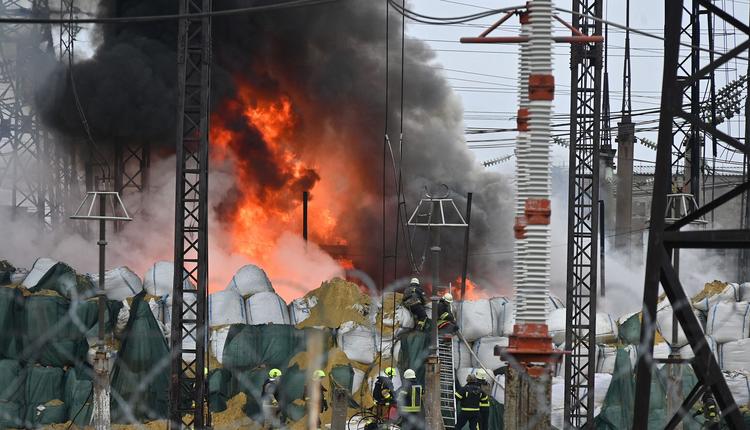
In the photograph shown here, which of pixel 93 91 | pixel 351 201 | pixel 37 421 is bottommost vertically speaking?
pixel 37 421

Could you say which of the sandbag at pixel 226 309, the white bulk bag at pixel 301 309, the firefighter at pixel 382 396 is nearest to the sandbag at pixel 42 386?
the sandbag at pixel 226 309

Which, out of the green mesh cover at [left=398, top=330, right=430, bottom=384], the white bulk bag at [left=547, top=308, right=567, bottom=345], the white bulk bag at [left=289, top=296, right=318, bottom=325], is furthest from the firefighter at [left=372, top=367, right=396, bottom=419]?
the white bulk bag at [left=289, top=296, right=318, bottom=325]

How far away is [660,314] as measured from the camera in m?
25.9

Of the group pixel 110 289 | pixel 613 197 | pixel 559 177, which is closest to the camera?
pixel 110 289

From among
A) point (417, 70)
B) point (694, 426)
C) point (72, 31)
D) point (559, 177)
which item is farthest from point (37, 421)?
point (559, 177)

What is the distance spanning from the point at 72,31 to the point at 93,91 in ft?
7.27

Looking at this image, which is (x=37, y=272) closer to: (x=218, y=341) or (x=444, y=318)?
(x=218, y=341)

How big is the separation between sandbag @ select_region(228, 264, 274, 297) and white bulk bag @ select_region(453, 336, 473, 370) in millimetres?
5213

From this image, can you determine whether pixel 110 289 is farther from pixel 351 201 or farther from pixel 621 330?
pixel 351 201

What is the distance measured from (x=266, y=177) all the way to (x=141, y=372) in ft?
63.4

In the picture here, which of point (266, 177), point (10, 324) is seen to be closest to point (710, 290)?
point (10, 324)

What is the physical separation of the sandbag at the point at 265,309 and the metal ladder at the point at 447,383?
16.1 feet

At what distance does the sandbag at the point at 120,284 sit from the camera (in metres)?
27.0

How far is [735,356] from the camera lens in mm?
24047
